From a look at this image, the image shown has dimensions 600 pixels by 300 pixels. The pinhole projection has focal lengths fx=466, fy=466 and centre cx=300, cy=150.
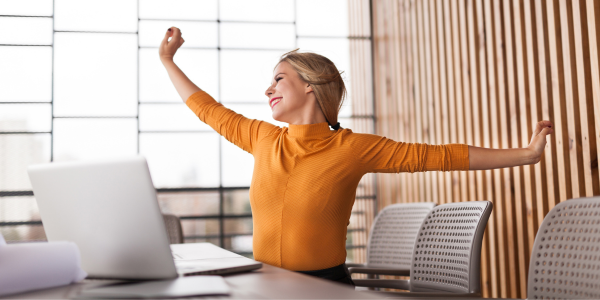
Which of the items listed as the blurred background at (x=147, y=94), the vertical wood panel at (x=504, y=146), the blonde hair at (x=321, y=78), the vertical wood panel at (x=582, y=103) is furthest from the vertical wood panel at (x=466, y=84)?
the blonde hair at (x=321, y=78)

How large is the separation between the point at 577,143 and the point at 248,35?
3.36 m

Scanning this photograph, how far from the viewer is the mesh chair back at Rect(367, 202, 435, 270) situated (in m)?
2.32

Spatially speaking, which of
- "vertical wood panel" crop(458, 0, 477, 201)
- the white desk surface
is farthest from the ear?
"vertical wood panel" crop(458, 0, 477, 201)

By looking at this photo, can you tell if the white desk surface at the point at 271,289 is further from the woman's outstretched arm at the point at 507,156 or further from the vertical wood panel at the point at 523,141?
the vertical wood panel at the point at 523,141

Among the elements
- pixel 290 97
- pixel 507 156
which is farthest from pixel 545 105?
pixel 290 97

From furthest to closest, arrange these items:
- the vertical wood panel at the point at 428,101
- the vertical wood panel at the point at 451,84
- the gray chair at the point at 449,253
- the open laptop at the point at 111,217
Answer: the vertical wood panel at the point at 428,101
the vertical wood panel at the point at 451,84
the gray chair at the point at 449,253
the open laptop at the point at 111,217

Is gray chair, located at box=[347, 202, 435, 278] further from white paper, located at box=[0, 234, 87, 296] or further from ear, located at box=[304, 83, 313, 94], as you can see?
white paper, located at box=[0, 234, 87, 296]

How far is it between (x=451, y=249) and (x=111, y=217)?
4.32 feet

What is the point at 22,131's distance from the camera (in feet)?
14.1

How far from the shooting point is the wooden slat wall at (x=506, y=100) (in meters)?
2.19

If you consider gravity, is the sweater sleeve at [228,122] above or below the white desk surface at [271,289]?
above

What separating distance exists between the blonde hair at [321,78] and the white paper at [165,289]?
1.03m

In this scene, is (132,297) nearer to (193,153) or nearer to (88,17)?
(193,153)

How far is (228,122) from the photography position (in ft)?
5.80
